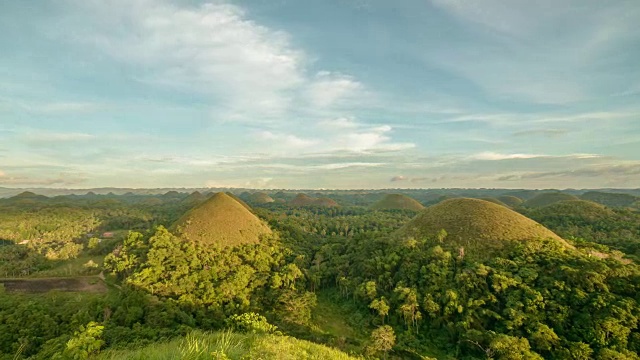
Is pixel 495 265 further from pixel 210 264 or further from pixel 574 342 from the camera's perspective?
pixel 210 264

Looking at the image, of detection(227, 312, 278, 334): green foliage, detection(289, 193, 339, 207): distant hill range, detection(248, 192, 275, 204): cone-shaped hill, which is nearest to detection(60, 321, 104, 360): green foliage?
detection(227, 312, 278, 334): green foliage

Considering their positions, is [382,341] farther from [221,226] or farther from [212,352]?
[221,226]

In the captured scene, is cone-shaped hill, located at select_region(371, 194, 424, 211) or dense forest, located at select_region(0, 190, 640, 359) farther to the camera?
cone-shaped hill, located at select_region(371, 194, 424, 211)

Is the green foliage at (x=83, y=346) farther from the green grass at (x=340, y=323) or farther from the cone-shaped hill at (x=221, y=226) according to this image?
the cone-shaped hill at (x=221, y=226)

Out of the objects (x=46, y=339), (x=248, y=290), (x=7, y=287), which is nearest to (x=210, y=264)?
(x=248, y=290)

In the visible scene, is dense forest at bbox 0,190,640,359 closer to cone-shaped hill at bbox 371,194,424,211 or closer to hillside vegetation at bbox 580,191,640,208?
cone-shaped hill at bbox 371,194,424,211

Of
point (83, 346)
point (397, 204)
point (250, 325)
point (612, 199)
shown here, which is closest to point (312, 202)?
point (397, 204)
